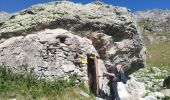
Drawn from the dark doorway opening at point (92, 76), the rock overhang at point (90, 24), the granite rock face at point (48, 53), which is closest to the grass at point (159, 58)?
the rock overhang at point (90, 24)

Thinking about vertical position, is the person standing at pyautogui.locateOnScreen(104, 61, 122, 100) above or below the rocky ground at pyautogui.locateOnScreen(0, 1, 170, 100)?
below

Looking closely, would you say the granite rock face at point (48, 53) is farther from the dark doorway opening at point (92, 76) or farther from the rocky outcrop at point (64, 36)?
the dark doorway opening at point (92, 76)

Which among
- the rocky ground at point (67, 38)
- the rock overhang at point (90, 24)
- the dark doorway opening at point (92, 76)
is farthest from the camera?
the dark doorway opening at point (92, 76)

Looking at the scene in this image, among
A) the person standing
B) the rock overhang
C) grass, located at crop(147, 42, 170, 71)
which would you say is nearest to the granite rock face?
the rock overhang

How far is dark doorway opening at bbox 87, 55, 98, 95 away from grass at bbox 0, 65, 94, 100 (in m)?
1.70

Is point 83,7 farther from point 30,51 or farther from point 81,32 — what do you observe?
point 30,51

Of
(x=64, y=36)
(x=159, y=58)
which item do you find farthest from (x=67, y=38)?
(x=159, y=58)

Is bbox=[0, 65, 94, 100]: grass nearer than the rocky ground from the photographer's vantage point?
Yes

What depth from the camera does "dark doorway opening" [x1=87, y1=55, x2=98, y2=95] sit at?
77.4 feet

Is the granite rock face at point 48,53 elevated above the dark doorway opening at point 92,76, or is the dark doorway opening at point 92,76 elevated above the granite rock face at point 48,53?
the granite rock face at point 48,53

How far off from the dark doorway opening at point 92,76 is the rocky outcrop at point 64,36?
0.40 meters

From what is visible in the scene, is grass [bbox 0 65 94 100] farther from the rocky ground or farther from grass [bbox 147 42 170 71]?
grass [bbox 147 42 170 71]

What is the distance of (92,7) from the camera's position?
990 inches

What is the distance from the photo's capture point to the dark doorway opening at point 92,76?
23.6 metres
